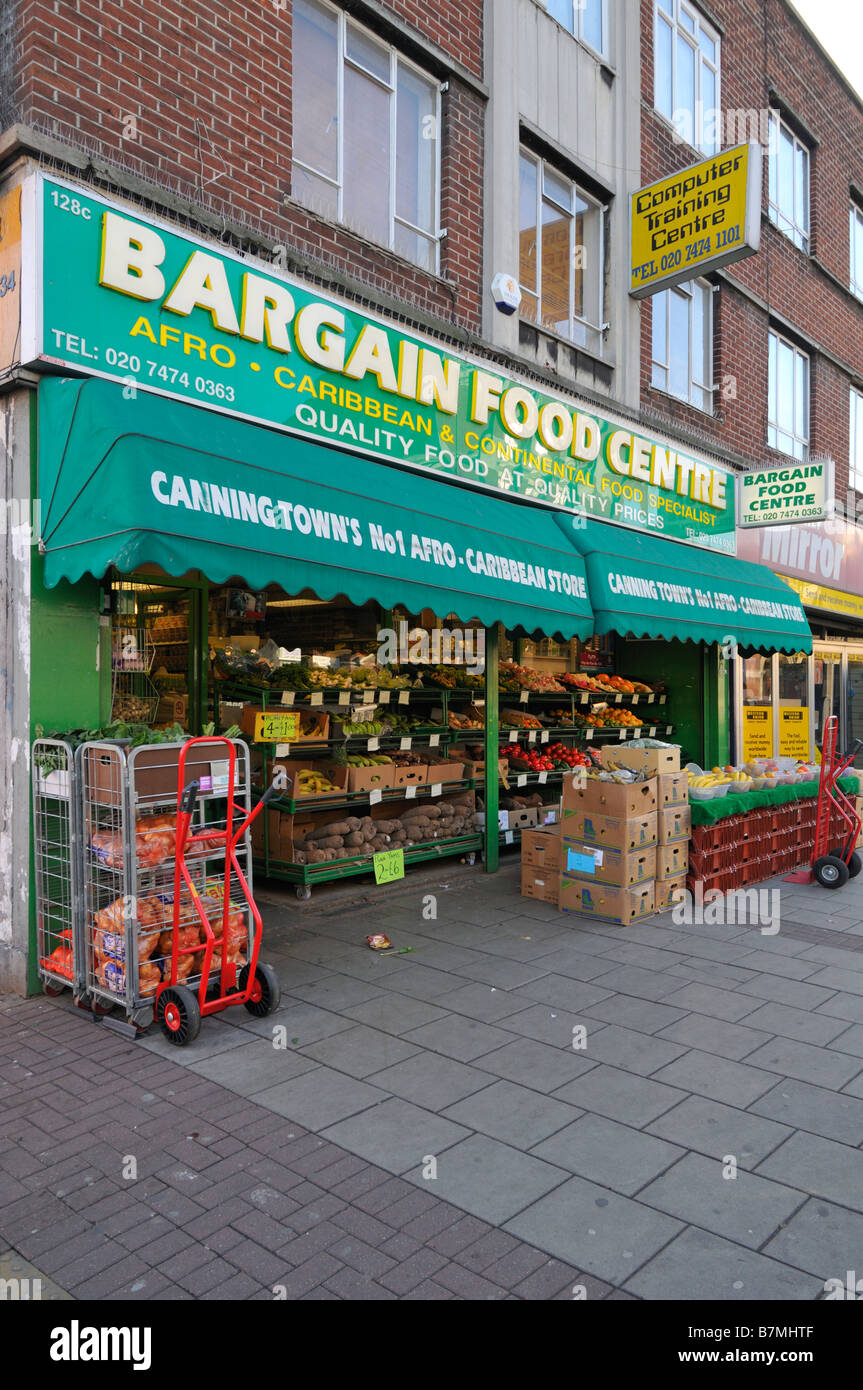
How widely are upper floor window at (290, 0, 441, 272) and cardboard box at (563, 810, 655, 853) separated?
18.9 ft

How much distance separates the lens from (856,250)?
1920 centimetres

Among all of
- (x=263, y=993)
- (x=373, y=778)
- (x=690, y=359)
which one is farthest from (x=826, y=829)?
(x=690, y=359)

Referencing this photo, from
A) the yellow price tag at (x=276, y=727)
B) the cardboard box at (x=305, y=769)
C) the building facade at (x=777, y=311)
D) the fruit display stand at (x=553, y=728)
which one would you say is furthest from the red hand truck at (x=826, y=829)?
the yellow price tag at (x=276, y=727)

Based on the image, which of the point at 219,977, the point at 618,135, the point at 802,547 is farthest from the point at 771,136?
the point at 219,977

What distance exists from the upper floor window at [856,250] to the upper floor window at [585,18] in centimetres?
972

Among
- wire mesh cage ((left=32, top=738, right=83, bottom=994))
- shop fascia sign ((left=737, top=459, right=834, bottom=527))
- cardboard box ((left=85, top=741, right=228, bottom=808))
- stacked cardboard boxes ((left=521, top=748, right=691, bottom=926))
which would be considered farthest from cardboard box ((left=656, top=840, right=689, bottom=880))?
shop fascia sign ((left=737, top=459, right=834, bottom=527))

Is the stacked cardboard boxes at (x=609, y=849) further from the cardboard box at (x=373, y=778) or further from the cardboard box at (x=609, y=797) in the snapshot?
the cardboard box at (x=373, y=778)

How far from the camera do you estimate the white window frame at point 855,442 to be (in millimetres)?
19297

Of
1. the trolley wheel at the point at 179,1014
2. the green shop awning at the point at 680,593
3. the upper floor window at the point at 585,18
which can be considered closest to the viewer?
the trolley wheel at the point at 179,1014

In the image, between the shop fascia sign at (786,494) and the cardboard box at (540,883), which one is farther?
the shop fascia sign at (786,494)

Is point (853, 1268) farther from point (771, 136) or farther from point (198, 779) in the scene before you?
point (771, 136)

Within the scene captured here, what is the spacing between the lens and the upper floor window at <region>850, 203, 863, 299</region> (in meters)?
19.0

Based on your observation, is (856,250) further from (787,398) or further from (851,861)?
(851,861)

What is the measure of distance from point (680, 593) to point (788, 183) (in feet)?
35.6
